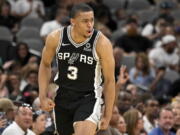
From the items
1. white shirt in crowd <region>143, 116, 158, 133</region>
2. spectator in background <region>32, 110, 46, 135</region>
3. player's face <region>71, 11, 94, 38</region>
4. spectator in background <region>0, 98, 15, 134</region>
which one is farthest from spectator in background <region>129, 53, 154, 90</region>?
player's face <region>71, 11, 94, 38</region>

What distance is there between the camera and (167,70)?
601 inches

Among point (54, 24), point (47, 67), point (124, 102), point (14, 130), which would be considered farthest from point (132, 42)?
point (47, 67)

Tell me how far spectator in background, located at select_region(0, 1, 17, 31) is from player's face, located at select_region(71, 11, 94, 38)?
8.11m

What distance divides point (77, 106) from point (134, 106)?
14.3 ft

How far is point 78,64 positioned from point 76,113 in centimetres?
51

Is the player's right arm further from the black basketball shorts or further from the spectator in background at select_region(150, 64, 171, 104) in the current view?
the spectator in background at select_region(150, 64, 171, 104)

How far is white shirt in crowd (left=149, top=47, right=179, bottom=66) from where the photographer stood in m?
15.5

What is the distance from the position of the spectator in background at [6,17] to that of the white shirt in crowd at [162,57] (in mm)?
2983

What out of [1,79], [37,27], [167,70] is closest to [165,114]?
[1,79]

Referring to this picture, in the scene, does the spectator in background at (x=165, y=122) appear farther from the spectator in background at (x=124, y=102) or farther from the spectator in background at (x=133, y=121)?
the spectator in background at (x=124, y=102)

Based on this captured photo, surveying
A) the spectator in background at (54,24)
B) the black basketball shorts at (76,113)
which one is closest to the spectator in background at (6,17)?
the spectator in background at (54,24)

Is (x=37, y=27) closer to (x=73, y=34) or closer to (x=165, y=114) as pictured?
(x=165, y=114)

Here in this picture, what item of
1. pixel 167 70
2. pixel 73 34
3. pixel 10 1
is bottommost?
pixel 167 70

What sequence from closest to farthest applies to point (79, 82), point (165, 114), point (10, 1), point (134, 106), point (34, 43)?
point (79, 82) < point (165, 114) < point (134, 106) < point (34, 43) < point (10, 1)
